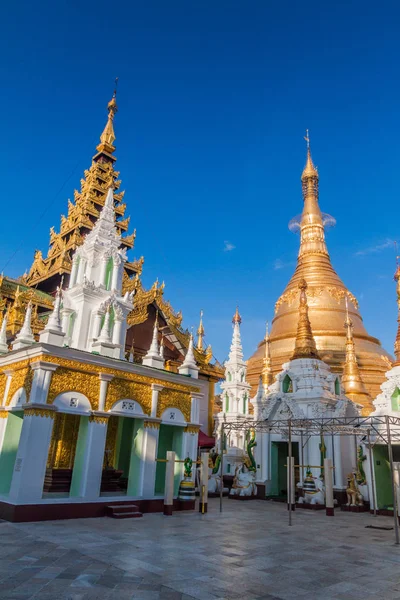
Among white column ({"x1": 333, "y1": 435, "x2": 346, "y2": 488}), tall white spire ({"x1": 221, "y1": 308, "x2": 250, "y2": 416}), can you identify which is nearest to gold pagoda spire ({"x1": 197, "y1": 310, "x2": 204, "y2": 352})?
tall white spire ({"x1": 221, "y1": 308, "x2": 250, "y2": 416})

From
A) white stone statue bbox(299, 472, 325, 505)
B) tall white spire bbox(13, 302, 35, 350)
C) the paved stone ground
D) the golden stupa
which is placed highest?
the golden stupa

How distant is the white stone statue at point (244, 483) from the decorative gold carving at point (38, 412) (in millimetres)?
11332

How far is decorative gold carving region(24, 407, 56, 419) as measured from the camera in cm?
1030

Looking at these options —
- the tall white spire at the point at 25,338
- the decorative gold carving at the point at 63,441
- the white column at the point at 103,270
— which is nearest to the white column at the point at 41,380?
the tall white spire at the point at 25,338

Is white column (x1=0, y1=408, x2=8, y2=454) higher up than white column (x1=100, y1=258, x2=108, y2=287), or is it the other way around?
white column (x1=100, y1=258, x2=108, y2=287)

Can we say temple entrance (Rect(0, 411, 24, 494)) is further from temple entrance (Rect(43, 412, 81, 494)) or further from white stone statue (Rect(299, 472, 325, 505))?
white stone statue (Rect(299, 472, 325, 505))

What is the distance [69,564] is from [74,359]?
207 inches

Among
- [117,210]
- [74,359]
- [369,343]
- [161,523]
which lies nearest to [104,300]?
[74,359]

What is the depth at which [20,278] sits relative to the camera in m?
26.0

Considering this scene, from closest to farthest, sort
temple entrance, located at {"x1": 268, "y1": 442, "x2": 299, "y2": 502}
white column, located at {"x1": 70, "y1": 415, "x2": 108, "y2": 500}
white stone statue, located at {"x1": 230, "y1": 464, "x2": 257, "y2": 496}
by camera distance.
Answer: white column, located at {"x1": 70, "y1": 415, "x2": 108, "y2": 500}
white stone statue, located at {"x1": 230, "y1": 464, "x2": 257, "y2": 496}
temple entrance, located at {"x1": 268, "y1": 442, "x2": 299, "y2": 502}

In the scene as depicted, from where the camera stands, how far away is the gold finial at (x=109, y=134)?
104 ft

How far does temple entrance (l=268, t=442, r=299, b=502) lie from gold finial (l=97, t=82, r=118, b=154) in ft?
72.9

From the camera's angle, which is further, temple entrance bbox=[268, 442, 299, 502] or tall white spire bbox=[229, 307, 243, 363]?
tall white spire bbox=[229, 307, 243, 363]

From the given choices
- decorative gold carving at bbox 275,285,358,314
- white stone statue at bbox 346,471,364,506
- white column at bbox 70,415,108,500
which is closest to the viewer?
white column at bbox 70,415,108,500
